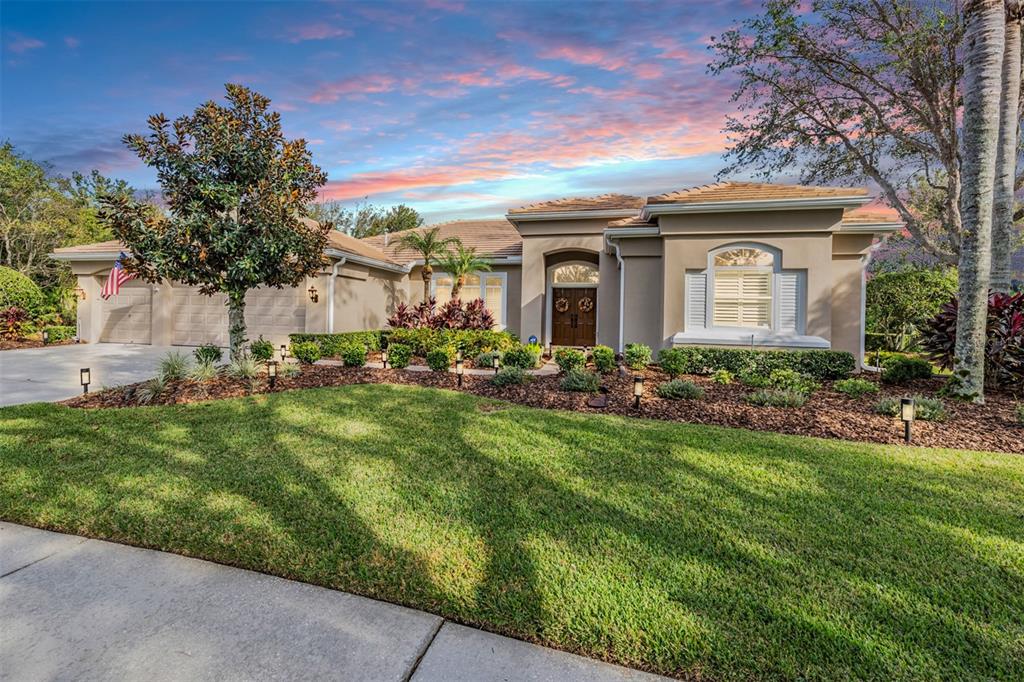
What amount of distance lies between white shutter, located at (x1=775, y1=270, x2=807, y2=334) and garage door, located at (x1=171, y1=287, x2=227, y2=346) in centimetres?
1647

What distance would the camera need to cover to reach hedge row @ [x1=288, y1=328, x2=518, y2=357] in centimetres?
1290

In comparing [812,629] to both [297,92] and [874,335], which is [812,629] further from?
[874,335]

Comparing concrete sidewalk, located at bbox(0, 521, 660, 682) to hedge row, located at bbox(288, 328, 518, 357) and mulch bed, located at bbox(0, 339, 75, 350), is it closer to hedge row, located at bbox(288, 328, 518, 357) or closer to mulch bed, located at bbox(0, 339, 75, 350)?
hedge row, located at bbox(288, 328, 518, 357)

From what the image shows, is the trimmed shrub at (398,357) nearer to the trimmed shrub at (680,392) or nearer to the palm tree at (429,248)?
the palm tree at (429,248)

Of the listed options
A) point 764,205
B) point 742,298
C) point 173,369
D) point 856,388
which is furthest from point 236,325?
point 764,205

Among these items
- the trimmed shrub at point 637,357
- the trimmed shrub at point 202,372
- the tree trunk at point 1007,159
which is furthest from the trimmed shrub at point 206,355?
the tree trunk at point 1007,159

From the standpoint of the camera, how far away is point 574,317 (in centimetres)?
1592

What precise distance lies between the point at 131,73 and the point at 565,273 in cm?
1244

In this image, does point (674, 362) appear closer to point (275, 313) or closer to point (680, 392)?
point (680, 392)

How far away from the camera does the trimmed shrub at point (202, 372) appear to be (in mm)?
8391

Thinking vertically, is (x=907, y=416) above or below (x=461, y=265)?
below

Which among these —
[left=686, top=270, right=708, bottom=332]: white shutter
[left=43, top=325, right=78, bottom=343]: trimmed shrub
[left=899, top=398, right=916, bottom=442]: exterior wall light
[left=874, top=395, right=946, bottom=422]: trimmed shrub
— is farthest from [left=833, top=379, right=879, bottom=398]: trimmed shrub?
[left=43, top=325, right=78, bottom=343]: trimmed shrub

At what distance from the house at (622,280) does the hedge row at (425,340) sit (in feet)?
3.85

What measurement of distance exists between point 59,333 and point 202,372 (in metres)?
13.0
